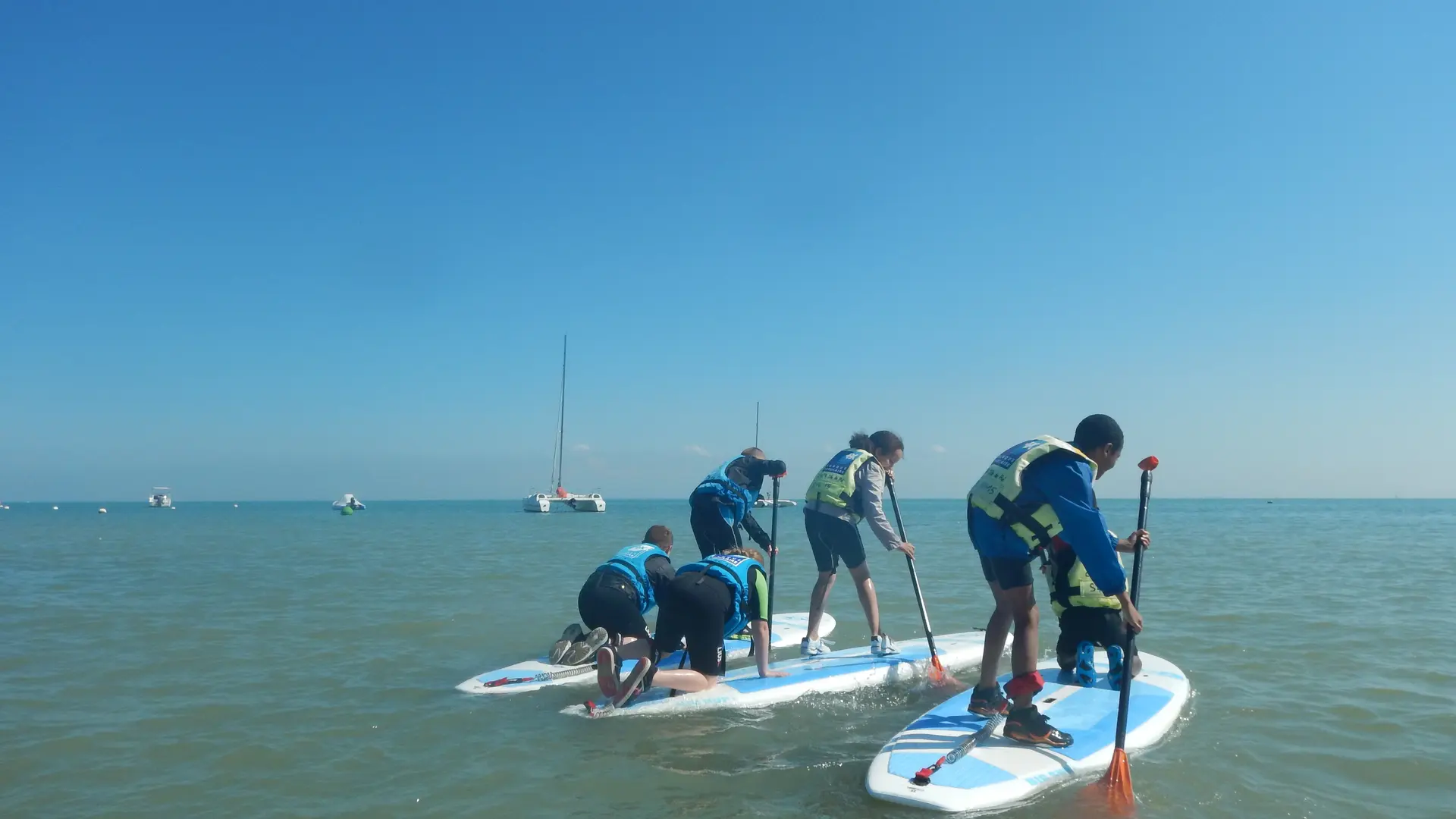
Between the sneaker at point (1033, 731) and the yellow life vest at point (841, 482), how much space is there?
2.78 meters

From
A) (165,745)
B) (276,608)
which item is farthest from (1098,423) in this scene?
(276,608)

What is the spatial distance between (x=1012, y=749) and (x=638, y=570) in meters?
3.07

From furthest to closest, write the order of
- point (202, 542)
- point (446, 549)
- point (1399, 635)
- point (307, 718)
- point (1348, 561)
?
point (202, 542), point (446, 549), point (1348, 561), point (1399, 635), point (307, 718)

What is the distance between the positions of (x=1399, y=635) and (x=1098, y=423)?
7.25 meters

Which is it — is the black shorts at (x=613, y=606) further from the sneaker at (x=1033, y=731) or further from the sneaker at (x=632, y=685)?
the sneaker at (x=1033, y=731)

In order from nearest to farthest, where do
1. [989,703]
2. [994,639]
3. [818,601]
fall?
[994,639], [989,703], [818,601]

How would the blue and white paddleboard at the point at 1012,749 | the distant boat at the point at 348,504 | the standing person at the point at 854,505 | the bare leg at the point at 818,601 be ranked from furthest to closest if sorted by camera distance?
the distant boat at the point at 348,504 < the bare leg at the point at 818,601 < the standing person at the point at 854,505 < the blue and white paddleboard at the point at 1012,749

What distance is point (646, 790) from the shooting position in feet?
16.3

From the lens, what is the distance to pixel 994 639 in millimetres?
5285

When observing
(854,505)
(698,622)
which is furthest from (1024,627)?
(854,505)

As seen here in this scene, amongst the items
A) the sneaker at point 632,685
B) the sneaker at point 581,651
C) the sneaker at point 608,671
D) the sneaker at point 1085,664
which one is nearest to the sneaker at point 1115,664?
the sneaker at point 1085,664

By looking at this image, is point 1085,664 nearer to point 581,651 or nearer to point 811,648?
point 811,648

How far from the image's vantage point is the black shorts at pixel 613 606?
641 cm

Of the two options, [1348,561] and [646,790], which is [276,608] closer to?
[646,790]
